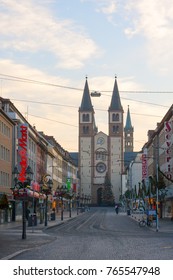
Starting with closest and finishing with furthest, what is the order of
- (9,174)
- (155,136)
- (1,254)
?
(1,254), (9,174), (155,136)

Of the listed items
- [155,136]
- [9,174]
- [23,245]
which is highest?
[155,136]

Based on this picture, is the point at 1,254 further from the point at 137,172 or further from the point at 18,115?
the point at 137,172

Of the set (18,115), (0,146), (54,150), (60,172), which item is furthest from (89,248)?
(60,172)

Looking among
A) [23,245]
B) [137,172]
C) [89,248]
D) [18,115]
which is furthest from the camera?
[137,172]

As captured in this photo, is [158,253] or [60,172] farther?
[60,172]

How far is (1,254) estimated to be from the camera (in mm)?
26703

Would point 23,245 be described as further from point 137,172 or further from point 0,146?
point 137,172

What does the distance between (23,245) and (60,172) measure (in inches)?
5303

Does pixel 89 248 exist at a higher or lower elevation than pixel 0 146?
lower

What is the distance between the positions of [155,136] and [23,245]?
8147 cm

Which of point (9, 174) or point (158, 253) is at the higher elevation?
point (9, 174)

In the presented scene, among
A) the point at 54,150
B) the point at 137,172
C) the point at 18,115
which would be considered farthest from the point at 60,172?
the point at 18,115
